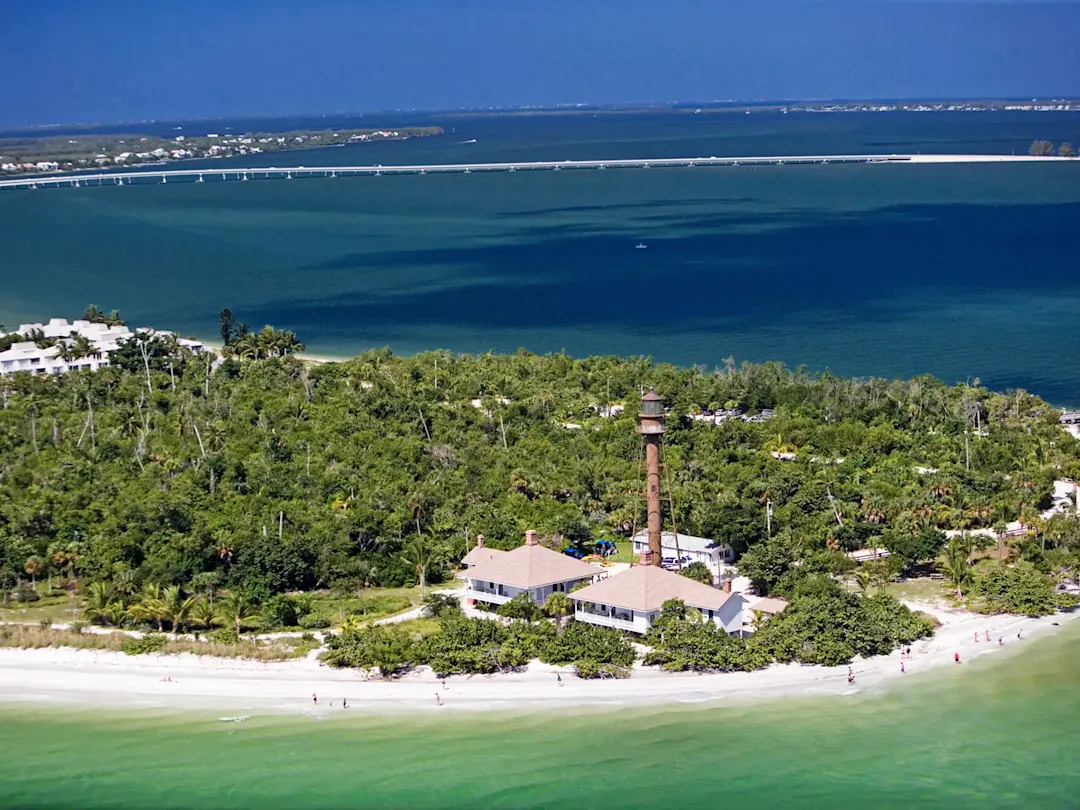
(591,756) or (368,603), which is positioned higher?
(368,603)

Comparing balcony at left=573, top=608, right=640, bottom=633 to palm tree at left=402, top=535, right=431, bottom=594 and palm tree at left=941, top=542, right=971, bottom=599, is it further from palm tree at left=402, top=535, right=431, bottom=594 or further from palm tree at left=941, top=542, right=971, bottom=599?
palm tree at left=941, top=542, right=971, bottom=599

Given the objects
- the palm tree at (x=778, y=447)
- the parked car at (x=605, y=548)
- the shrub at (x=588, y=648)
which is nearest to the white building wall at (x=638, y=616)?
the shrub at (x=588, y=648)

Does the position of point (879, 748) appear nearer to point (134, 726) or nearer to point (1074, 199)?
point (134, 726)

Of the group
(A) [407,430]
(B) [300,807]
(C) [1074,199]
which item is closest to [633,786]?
(B) [300,807]

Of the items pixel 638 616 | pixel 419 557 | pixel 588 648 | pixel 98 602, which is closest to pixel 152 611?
pixel 98 602

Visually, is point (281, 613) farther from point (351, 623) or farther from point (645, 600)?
point (645, 600)

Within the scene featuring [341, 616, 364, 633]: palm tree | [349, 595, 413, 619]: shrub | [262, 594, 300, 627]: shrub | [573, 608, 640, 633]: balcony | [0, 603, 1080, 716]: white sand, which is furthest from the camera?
[349, 595, 413, 619]: shrub

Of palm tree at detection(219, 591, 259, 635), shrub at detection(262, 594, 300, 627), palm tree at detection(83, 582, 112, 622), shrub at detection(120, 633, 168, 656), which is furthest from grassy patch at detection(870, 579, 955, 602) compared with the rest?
palm tree at detection(83, 582, 112, 622)
